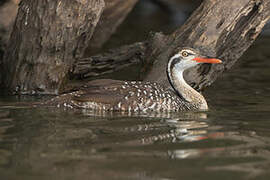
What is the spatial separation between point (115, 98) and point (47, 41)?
188 centimetres

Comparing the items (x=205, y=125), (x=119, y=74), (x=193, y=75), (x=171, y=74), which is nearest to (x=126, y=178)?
(x=205, y=125)

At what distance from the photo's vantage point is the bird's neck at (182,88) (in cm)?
882

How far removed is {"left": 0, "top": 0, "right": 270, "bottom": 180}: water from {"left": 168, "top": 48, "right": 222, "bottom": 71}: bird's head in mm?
818

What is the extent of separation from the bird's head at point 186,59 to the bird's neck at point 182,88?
0.13 m

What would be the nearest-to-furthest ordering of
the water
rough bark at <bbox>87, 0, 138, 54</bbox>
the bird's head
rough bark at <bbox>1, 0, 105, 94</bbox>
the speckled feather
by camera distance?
1. the water
2. the speckled feather
3. the bird's head
4. rough bark at <bbox>1, 0, 105, 94</bbox>
5. rough bark at <bbox>87, 0, 138, 54</bbox>

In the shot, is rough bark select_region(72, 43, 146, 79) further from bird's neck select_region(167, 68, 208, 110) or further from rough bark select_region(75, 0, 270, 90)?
bird's neck select_region(167, 68, 208, 110)

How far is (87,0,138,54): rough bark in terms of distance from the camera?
42.5 ft

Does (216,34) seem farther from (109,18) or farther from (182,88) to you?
(109,18)

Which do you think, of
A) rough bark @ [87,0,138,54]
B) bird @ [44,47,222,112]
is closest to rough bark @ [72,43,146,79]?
bird @ [44,47,222,112]

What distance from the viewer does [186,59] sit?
348 inches

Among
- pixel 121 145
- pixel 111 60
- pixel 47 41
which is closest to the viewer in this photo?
pixel 121 145

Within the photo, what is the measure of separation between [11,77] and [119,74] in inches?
135

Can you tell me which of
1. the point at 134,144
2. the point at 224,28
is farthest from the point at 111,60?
the point at 134,144

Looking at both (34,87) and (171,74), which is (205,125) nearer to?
(171,74)
